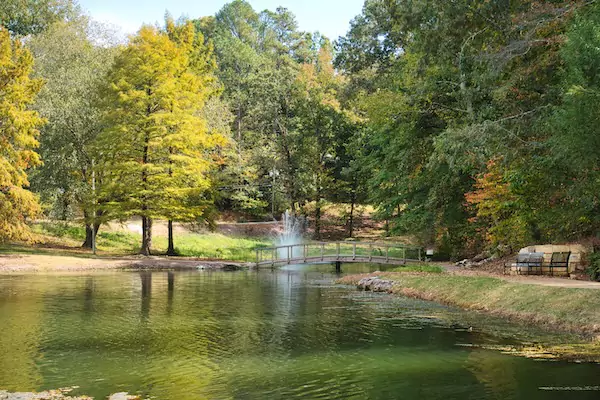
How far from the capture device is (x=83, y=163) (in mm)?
37812

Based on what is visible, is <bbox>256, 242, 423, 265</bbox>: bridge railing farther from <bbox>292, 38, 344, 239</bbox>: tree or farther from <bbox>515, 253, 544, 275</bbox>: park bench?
<bbox>515, 253, 544, 275</bbox>: park bench

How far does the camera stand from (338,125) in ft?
168

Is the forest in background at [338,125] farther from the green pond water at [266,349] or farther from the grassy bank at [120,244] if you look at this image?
the green pond water at [266,349]

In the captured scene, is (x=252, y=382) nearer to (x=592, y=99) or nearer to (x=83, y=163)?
(x=592, y=99)

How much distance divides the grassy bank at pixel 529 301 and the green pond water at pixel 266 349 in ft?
2.31

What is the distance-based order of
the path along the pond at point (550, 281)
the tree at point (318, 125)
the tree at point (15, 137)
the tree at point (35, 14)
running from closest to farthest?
the path along the pond at point (550, 281) → the tree at point (15, 137) → the tree at point (318, 125) → the tree at point (35, 14)

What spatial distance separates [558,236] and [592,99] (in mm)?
9805

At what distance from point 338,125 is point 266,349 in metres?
40.4

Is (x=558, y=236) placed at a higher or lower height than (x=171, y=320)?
higher

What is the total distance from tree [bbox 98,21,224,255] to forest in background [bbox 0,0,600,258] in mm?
116

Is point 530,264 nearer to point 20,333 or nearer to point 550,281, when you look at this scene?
point 550,281

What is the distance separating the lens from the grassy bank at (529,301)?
493 inches

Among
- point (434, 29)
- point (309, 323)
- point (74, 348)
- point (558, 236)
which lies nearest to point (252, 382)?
point (74, 348)

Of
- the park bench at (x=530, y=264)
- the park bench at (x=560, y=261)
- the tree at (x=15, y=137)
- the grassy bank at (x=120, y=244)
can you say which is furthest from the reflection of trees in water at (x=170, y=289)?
the park bench at (x=560, y=261)
